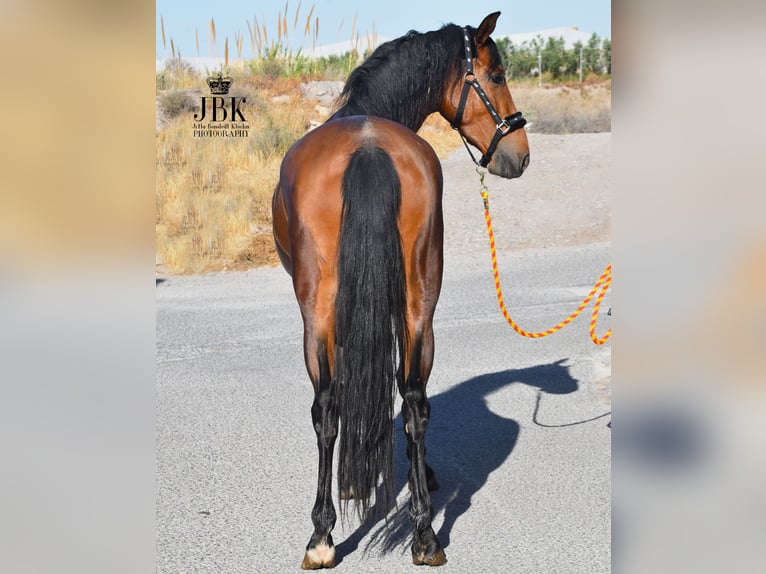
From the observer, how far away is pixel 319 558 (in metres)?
3.47

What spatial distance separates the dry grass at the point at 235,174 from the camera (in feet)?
39.6

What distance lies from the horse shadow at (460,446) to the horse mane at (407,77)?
1.91m

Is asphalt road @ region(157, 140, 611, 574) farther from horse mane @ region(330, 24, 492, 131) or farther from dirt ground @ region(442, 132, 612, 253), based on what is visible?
dirt ground @ region(442, 132, 612, 253)

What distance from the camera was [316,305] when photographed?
3.41 m

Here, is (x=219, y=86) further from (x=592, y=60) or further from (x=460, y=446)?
(x=592, y=60)

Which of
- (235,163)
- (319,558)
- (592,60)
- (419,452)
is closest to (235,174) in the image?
(235,163)

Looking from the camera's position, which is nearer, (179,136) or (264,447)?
(264,447)

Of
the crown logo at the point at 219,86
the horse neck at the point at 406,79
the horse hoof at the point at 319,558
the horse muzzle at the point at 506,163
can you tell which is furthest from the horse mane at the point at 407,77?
the crown logo at the point at 219,86

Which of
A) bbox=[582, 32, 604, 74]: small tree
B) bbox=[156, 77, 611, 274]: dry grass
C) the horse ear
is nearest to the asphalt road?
the horse ear

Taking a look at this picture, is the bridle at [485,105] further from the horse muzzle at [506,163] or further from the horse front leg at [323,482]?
the horse front leg at [323,482]
